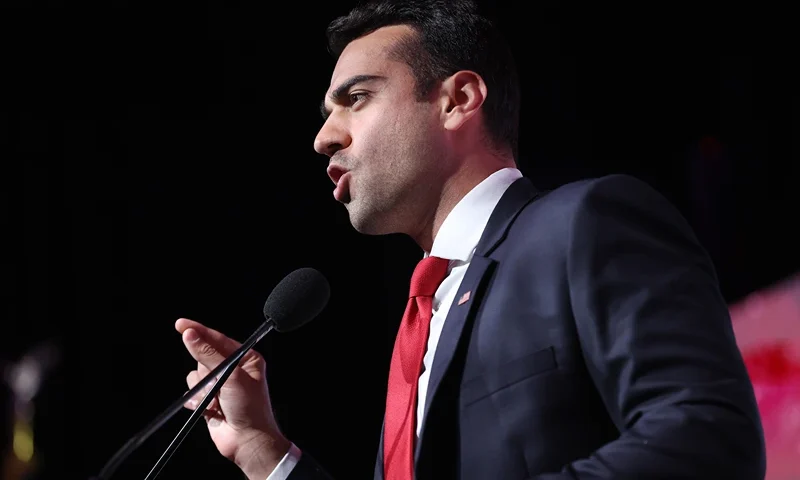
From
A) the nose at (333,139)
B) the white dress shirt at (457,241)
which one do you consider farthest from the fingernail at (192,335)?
the nose at (333,139)

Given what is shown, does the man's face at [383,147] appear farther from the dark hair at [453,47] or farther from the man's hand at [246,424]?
the man's hand at [246,424]

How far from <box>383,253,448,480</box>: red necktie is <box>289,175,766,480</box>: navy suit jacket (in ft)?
0.32

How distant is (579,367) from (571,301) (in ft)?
0.29

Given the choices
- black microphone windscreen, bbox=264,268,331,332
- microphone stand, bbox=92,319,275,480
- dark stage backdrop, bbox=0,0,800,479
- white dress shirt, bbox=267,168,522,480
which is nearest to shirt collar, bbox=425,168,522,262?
white dress shirt, bbox=267,168,522,480

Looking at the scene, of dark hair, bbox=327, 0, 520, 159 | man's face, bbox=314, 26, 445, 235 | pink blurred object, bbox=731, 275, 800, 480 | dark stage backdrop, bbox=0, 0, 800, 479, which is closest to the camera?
man's face, bbox=314, 26, 445, 235

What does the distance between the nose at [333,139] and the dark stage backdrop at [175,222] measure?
5.49ft

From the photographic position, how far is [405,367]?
137 cm

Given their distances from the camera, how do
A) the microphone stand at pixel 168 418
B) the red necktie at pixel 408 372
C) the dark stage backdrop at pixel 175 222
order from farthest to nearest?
the dark stage backdrop at pixel 175 222 < the red necktie at pixel 408 372 < the microphone stand at pixel 168 418

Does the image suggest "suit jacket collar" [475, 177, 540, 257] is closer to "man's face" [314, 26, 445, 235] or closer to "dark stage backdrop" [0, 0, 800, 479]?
"man's face" [314, 26, 445, 235]

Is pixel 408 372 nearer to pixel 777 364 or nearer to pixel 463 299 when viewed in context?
pixel 463 299

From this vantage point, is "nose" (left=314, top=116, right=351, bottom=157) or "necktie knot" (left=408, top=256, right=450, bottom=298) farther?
"nose" (left=314, top=116, right=351, bottom=157)

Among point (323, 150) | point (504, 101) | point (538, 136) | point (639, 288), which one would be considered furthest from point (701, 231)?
point (639, 288)

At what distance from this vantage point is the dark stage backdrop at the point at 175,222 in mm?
3207

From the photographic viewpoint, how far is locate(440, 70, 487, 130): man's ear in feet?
5.10
